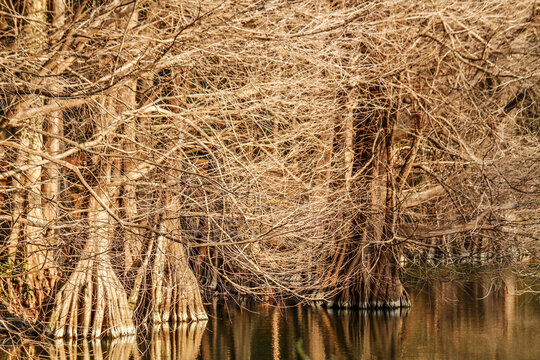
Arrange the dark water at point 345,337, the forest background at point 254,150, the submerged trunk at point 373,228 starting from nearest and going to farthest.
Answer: the forest background at point 254,150
the dark water at point 345,337
the submerged trunk at point 373,228

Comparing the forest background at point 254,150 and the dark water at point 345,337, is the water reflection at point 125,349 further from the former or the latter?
the forest background at point 254,150

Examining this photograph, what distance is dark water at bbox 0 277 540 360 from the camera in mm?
13523

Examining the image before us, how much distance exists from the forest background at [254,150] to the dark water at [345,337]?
1.52 ft

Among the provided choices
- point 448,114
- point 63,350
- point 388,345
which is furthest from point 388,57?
point 63,350

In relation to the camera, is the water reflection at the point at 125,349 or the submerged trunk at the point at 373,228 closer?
the water reflection at the point at 125,349

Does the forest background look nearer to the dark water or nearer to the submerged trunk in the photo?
the submerged trunk

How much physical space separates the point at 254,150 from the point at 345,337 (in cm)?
361

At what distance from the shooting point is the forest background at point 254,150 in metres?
10.7

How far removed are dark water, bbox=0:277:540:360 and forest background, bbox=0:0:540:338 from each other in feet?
1.52

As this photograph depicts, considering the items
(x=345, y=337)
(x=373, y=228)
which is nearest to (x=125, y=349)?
(x=345, y=337)

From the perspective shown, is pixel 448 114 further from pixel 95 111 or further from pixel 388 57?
pixel 95 111

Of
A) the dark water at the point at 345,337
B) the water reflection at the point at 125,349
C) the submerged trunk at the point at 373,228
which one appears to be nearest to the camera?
the water reflection at the point at 125,349

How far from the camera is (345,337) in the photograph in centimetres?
1516

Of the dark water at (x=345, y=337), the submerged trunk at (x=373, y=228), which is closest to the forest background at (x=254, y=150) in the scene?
the submerged trunk at (x=373, y=228)
